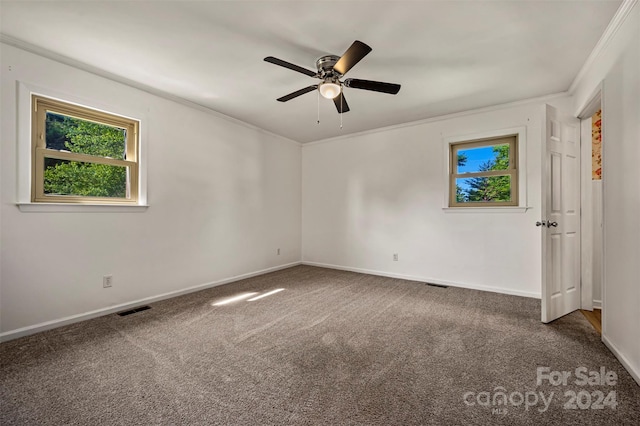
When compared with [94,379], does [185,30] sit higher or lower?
higher

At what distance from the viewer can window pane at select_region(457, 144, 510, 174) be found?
374 cm

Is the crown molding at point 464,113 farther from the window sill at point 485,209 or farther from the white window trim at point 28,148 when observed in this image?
the white window trim at point 28,148

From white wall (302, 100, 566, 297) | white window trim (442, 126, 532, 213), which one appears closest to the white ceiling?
white window trim (442, 126, 532, 213)

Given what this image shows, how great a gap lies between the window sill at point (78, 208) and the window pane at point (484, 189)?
167 inches

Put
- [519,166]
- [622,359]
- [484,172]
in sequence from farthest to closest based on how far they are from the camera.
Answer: [484,172], [519,166], [622,359]

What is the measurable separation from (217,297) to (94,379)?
5.52 ft

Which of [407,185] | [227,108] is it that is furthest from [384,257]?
[227,108]

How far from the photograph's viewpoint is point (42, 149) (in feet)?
8.15

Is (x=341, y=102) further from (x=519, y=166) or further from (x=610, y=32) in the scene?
(x=519, y=166)

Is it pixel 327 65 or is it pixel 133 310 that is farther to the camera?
pixel 133 310

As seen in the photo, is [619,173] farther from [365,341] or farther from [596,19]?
[365,341]

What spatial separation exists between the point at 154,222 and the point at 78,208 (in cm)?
72

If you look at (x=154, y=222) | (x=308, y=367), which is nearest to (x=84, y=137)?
(x=154, y=222)

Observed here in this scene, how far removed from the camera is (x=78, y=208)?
2664 mm
